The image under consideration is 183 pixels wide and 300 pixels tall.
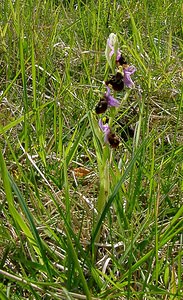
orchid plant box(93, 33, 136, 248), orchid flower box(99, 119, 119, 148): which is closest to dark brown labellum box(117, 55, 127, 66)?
orchid plant box(93, 33, 136, 248)

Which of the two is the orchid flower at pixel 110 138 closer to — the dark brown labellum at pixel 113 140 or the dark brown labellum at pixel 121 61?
the dark brown labellum at pixel 113 140

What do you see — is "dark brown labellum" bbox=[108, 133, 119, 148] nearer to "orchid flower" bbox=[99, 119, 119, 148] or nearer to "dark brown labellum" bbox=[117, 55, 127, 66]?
"orchid flower" bbox=[99, 119, 119, 148]

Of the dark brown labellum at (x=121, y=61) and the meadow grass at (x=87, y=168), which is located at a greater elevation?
the dark brown labellum at (x=121, y=61)

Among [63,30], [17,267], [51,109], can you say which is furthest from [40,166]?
[63,30]

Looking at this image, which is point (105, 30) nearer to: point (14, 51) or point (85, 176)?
point (14, 51)

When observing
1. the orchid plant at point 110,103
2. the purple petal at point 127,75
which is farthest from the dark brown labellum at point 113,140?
the purple petal at point 127,75

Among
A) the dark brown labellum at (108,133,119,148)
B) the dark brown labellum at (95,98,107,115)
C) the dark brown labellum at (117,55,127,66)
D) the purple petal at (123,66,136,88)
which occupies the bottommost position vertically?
the dark brown labellum at (108,133,119,148)

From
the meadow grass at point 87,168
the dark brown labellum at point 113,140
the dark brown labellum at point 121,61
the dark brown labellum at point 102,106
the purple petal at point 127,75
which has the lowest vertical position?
the meadow grass at point 87,168

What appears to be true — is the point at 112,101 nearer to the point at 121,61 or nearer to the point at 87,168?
the point at 121,61

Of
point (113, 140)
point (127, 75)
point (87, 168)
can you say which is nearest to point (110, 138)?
point (113, 140)
